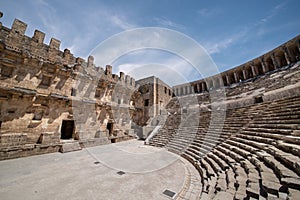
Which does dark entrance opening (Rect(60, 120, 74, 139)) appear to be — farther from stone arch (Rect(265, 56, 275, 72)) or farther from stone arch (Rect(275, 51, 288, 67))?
stone arch (Rect(275, 51, 288, 67))

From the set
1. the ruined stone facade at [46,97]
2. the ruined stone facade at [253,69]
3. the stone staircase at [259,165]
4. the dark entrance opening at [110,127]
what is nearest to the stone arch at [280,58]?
the ruined stone facade at [253,69]

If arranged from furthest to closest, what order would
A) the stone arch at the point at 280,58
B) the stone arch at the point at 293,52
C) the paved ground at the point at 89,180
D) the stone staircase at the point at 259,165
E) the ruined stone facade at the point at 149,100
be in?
the ruined stone facade at the point at 149,100, the stone arch at the point at 280,58, the stone arch at the point at 293,52, the paved ground at the point at 89,180, the stone staircase at the point at 259,165

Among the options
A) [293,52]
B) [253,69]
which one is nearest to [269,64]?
[253,69]

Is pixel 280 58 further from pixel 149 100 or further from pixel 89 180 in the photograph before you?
pixel 89 180

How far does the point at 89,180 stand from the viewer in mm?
4695

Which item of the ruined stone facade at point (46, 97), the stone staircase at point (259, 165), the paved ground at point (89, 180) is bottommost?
the paved ground at point (89, 180)

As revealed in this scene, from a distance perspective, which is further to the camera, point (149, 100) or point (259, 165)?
point (149, 100)

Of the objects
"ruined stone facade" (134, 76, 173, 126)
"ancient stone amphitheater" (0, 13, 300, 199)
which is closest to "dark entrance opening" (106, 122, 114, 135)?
"ancient stone amphitheater" (0, 13, 300, 199)

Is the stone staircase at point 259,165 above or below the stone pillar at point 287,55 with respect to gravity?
→ below

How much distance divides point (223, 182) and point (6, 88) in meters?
12.5

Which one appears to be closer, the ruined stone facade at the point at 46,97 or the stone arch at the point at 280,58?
the ruined stone facade at the point at 46,97

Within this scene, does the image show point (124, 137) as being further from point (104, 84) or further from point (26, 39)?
point (26, 39)

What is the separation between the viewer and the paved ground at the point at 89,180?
3.79 metres

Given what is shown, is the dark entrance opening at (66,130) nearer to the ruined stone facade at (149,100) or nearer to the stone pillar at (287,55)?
the ruined stone facade at (149,100)
